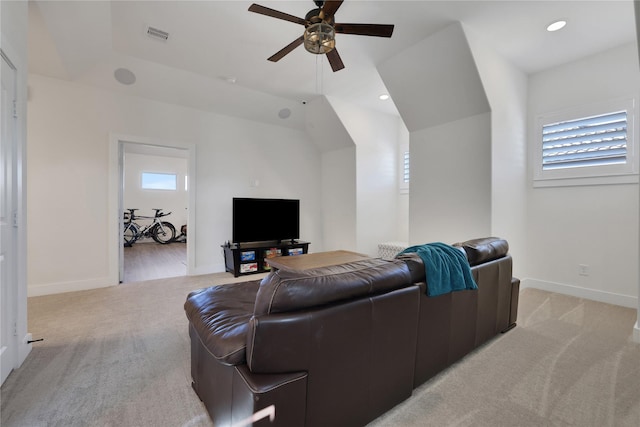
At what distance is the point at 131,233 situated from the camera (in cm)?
763

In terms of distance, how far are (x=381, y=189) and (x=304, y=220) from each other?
1.61 metres

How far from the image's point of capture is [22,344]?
1926mm

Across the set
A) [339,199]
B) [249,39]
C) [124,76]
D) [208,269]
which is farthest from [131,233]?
[249,39]

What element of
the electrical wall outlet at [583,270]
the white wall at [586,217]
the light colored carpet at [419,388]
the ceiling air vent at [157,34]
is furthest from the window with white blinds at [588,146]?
the ceiling air vent at [157,34]

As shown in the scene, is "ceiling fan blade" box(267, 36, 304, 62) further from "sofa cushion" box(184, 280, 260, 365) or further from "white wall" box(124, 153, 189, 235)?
"white wall" box(124, 153, 189, 235)

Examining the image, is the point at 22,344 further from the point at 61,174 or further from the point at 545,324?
the point at 545,324

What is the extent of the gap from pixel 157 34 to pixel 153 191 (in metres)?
6.40

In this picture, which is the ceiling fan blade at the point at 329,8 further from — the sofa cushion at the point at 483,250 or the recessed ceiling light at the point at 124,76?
the recessed ceiling light at the point at 124,76

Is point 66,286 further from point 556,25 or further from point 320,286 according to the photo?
point 556,25

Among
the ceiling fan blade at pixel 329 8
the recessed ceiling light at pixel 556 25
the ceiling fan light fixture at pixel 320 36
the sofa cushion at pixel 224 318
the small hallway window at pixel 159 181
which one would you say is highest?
the recessed ceiling light at pixel 556 25

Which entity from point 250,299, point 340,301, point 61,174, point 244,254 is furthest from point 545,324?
point 61,174

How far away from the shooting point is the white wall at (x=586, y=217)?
3039 millimetres

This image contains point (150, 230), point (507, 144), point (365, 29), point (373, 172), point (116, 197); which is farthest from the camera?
point (150, 230)

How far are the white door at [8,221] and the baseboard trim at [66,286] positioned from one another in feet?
6.33
